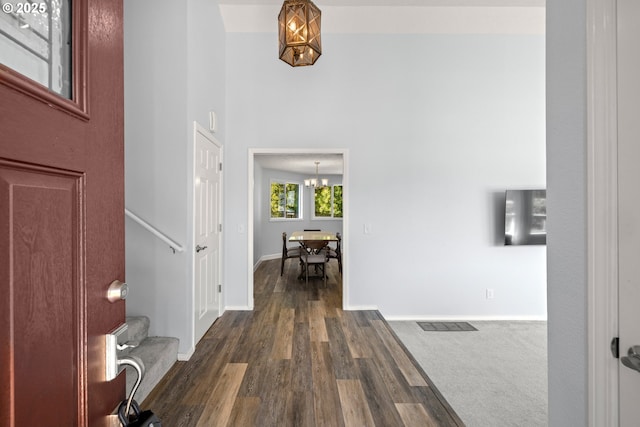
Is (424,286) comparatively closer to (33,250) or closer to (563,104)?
(563,104)

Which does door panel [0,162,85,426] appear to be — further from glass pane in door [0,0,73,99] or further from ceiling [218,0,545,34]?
ceiling [218,0,545,34]

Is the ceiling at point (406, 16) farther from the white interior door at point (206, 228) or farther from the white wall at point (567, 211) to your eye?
the white wall at point (567, 211)

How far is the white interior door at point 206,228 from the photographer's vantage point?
2.69 meters

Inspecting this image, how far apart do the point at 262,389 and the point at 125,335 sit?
162 cm

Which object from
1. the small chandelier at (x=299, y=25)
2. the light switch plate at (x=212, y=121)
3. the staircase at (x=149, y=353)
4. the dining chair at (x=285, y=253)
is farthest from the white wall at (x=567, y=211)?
the dining chair at (x=285, y=253)

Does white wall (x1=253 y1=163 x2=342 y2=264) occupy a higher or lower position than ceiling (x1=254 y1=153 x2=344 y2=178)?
lower

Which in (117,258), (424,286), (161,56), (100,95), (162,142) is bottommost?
(424,286)

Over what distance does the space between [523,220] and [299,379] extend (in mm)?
3194

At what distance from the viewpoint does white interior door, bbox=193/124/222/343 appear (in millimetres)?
2686

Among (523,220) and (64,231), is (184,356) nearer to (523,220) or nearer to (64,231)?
(64,231)

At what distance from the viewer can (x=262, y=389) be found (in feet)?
6.64

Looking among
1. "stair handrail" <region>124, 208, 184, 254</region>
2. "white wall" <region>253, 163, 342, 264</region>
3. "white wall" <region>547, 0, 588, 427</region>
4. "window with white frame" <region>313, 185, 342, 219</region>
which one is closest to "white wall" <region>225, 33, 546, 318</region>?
"stair handrail" <region>124, 208, 184, 254</region>

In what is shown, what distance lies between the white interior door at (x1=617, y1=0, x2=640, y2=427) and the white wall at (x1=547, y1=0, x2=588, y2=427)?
0.08 m

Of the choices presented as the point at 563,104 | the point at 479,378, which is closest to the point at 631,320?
the point at 563,104
